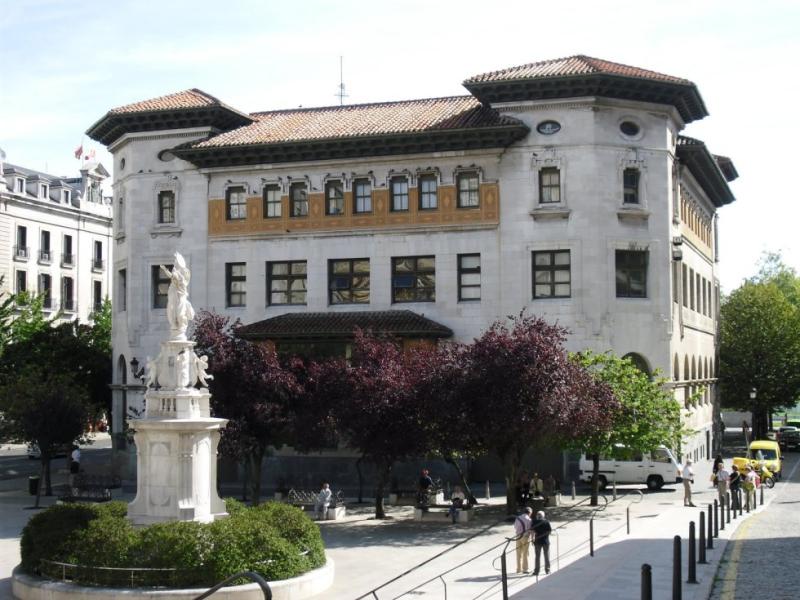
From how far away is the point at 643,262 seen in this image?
4297 centimetres

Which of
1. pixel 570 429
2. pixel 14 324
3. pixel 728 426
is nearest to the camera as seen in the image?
pixel 570 429

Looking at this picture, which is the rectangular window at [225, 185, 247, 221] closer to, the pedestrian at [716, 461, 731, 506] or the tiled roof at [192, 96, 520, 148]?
the tiled roof at [192, 96, 520, 148]

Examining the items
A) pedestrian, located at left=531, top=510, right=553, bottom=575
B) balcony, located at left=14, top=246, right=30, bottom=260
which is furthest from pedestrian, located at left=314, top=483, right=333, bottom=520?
balcony, located at left=14, top=246, right=30, bottom=260

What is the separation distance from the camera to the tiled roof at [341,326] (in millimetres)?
42344

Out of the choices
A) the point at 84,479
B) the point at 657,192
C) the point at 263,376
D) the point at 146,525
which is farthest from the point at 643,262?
the point at 146,525

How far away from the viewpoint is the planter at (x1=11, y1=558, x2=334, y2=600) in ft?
63.1

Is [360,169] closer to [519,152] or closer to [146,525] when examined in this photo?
[519,152]

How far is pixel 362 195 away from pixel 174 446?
79.7ft

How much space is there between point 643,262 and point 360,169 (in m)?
12.3

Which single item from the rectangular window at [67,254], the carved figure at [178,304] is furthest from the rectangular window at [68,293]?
the carved figure at [178,304]

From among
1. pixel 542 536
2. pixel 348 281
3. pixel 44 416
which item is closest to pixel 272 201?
pixel 348 281

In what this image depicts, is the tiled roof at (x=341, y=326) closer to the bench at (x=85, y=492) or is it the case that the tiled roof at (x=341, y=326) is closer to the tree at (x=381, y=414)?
the bench at (x=85, y=492)

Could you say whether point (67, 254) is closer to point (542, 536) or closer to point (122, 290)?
point (122, 290)

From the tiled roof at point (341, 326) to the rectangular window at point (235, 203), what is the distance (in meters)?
5.11
